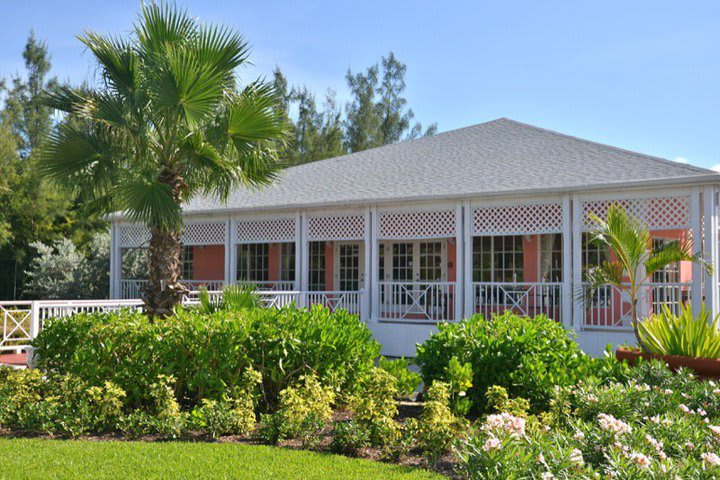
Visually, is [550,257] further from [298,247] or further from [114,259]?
[114,259]

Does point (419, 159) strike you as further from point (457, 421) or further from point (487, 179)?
point (457, 421)

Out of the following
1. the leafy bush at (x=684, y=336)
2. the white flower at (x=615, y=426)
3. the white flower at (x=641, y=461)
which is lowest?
the white flower at (x=641, y=461)

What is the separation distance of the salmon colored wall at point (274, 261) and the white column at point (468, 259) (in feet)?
24.2

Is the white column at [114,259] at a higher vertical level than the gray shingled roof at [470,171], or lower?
lower

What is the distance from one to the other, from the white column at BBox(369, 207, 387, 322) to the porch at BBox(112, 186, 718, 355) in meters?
0.02

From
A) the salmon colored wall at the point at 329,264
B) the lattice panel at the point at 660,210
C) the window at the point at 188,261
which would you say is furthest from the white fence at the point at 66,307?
the window at the point at 188,261

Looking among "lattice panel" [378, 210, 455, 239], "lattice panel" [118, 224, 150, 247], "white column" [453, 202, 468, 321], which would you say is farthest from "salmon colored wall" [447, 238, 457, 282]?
"lattice panel" [118, 224, 150, 247]

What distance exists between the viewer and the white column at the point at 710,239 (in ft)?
37.7

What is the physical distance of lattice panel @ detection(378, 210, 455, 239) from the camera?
14562 mm

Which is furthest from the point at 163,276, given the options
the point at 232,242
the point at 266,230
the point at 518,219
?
the point at 232,242

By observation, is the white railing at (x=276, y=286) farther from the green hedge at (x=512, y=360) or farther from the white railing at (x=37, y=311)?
the green hedge at (x=512, y=360)

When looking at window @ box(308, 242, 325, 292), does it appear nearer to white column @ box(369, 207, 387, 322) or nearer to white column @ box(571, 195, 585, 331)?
white column @ box(369, 207, 387, 322)

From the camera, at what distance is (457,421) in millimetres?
6090

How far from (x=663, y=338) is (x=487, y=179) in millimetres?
6564
